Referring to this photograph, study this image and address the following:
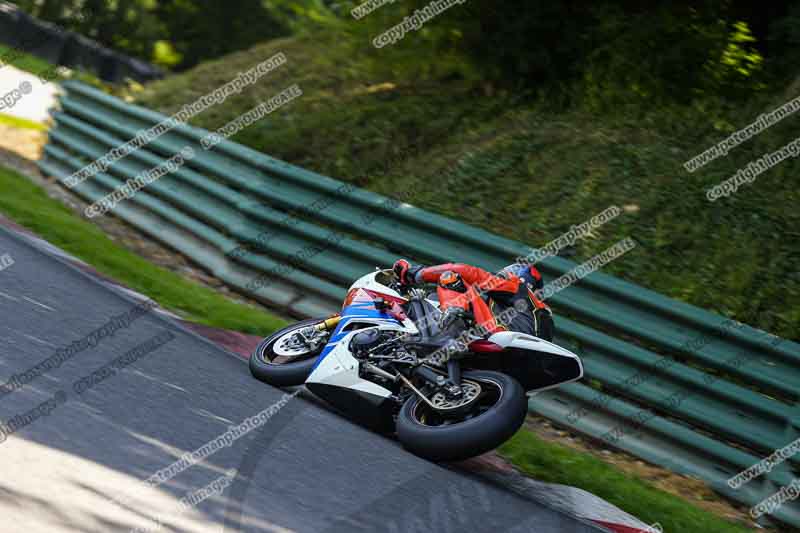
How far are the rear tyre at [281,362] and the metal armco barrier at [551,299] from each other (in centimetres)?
212

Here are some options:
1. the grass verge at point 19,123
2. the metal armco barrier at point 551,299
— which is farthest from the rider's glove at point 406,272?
the grass verge at point 19,123

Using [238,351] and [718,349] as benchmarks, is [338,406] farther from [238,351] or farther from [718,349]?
[718,349]

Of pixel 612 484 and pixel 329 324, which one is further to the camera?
pixel 329 324

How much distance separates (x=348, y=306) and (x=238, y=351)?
142 centimetres

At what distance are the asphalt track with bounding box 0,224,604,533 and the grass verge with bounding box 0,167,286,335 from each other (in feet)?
5.00

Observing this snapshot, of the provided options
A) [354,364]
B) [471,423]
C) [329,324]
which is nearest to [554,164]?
[329,324]

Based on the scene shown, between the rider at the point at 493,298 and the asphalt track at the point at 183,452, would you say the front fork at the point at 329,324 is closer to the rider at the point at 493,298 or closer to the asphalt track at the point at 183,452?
the asphalt track at the point at 183,452

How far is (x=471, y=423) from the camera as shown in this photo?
18.8 feet

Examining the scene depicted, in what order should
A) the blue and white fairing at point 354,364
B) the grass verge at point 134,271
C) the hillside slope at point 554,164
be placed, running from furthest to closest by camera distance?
the hillside slope at point 554,164 → the grass verge at point 134,271 → the blue and white fairing at point 354,364

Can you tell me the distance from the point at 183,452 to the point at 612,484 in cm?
304

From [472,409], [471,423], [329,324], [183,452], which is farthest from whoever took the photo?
[329,324]

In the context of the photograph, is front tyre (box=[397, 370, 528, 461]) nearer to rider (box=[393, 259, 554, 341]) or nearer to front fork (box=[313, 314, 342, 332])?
rider (box=[393, 259, 554, 341])

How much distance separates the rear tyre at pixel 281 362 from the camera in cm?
701

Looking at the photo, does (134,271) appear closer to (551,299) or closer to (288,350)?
(288,350)
